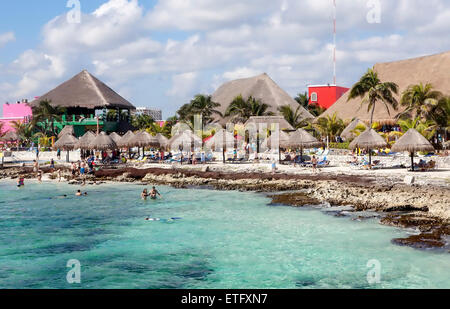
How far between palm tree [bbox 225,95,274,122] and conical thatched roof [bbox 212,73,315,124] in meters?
2.55

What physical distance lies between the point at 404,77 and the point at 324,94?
49.3 ft

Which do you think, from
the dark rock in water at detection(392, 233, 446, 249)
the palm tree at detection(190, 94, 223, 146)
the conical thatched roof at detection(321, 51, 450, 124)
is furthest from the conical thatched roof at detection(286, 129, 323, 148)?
the palm tree at detection(190, 94, 223, 146)

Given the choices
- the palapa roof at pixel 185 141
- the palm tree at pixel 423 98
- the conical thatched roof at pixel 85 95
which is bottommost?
the palapa roof at pixel 185 141

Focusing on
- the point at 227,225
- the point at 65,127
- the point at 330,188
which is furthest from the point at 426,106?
the point at 65,127

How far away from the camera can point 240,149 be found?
34188 mm

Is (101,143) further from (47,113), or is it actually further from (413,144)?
(413,144)

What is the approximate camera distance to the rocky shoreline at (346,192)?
493 inches

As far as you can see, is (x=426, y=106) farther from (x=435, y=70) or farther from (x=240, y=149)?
(x=240, y=149)

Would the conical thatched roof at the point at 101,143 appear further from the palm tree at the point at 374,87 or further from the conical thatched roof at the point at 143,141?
the palm tree at the point at 374,87

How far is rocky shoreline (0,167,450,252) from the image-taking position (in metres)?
12.5

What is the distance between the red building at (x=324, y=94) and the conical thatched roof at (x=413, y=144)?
33624mm

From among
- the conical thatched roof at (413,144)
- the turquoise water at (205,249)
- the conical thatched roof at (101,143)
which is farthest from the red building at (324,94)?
the turquoise water at (205,249)

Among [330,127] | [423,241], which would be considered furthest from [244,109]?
[423,241]
